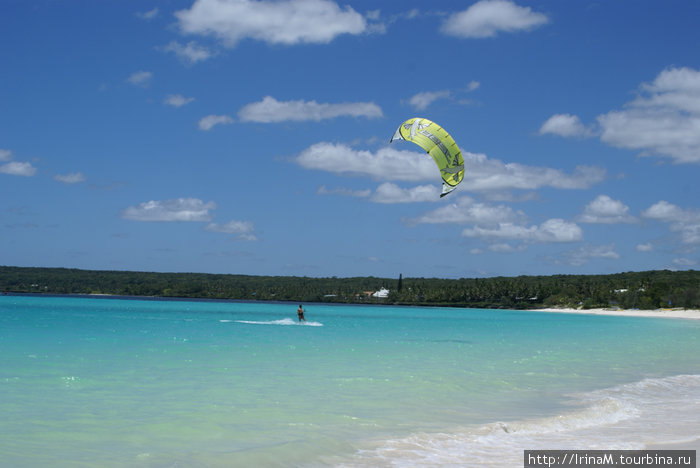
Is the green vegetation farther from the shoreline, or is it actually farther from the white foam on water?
the white foam on water

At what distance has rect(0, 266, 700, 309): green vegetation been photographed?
127 meters

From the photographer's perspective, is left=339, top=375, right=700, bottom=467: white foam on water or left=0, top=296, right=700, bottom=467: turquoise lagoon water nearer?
left=339, top=375, right=700, bottom=467: white foam on water

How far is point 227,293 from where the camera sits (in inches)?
7224

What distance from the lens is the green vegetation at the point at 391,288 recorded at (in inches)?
4993

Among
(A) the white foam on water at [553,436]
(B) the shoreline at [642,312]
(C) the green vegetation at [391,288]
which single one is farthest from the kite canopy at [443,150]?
(C) the green vegetation at [391,288]

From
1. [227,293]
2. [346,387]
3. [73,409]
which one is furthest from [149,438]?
[227,293]

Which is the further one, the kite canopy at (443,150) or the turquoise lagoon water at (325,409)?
→ the kite canopy at (443,150)

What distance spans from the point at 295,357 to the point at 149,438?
1221 centimetres

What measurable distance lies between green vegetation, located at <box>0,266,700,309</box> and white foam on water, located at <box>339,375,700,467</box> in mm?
101810

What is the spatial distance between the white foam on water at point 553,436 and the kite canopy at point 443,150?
7.02 meters

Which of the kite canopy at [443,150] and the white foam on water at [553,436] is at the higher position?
the kite canopy at [443,150]

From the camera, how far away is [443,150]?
1780cm

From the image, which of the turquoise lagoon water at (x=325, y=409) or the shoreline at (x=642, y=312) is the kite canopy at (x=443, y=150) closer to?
the turquoise lagoon water at (x=325, y=409)

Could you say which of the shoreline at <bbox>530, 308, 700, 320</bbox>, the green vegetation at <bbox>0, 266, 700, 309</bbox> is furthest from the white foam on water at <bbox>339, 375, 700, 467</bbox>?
the green vegetation at <bbox>0, 266, 700, 309</bbox>
